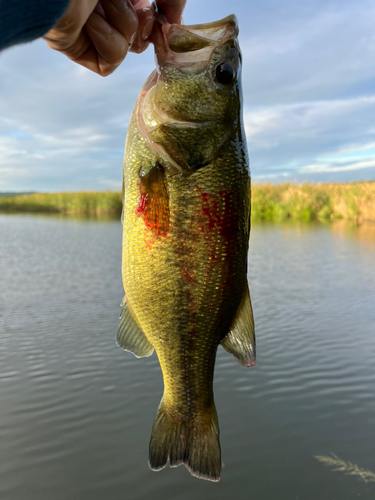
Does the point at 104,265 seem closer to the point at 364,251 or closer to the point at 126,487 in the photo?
the point at 364,251

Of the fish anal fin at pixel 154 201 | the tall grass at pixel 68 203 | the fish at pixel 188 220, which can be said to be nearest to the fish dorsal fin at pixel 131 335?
the fish at pixel 188 220

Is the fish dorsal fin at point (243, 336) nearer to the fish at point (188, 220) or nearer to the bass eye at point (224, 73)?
the fish at point (188, 220)

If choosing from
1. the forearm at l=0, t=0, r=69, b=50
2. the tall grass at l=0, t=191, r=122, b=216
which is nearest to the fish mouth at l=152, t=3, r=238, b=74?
the forearm at l=0, t=0, r=69, b=50

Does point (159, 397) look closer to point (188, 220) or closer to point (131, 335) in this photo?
point (131, 335)

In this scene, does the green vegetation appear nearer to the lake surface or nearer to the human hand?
the lake surface

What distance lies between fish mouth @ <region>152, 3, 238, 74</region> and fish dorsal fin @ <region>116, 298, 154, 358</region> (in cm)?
118

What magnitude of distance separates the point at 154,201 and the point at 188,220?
0.17m

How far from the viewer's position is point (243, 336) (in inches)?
79.7

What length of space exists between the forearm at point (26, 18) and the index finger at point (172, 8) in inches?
25.9

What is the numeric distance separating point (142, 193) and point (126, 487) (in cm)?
384

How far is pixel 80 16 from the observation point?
1.75 metres

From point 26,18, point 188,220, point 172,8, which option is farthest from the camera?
point 172,8

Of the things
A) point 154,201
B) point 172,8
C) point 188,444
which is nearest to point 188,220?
point 154,201

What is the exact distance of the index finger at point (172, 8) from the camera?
6.33ft
